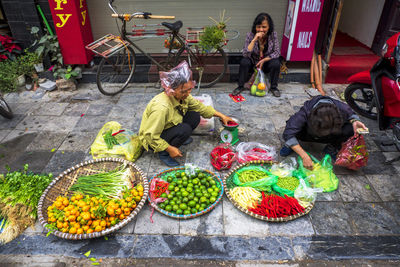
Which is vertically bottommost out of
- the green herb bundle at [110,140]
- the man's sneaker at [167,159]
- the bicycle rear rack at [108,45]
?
the man's sneaker at [167,159]

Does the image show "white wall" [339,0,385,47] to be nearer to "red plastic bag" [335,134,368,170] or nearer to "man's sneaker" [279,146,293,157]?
"red plastic bag" [335,134,368,170]

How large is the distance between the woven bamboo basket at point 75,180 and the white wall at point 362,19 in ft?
21.6

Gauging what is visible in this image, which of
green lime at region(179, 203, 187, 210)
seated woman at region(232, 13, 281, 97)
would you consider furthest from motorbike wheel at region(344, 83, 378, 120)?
green lime at region(179, 203, 187, 210)

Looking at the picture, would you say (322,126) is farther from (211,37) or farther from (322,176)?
(211,37)

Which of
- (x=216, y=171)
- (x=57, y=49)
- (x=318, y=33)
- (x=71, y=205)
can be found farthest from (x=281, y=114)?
(x=57, y=49)

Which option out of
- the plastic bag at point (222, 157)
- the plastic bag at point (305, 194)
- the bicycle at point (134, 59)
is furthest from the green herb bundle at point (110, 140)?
the plastic bag at point (305, 194)

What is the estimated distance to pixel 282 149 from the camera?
3.86m

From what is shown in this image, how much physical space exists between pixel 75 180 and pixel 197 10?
4388mm

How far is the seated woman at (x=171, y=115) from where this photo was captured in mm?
3162

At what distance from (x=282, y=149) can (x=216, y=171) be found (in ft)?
3.35

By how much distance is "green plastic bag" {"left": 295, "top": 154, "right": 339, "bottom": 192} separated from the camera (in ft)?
10.8

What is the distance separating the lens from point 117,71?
5633 mm

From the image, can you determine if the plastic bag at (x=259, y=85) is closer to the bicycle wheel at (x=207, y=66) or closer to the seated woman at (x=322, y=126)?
the bicycle wheel at (x=207, y=66)

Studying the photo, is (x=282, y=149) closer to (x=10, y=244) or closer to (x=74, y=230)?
(x=74, y=230)
